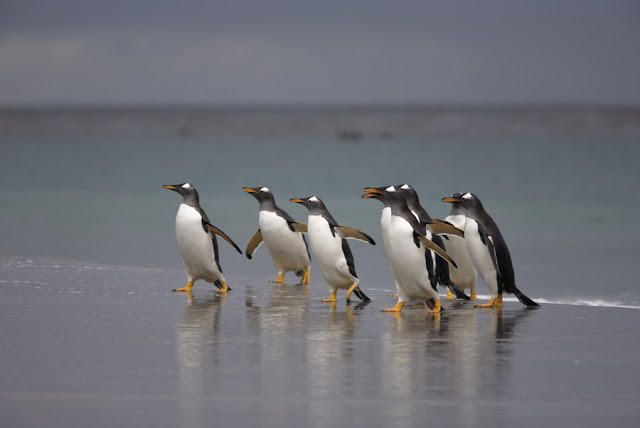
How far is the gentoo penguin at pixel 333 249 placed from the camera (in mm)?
7773

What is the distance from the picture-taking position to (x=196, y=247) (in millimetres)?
8375

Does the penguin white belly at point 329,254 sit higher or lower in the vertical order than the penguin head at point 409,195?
lower

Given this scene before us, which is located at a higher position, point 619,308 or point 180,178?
point 180,178

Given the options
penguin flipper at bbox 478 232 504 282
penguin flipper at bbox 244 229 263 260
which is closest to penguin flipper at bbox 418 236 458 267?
penguin flipper at bbox 478 232 504 282

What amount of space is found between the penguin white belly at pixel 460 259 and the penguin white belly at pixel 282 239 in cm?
127

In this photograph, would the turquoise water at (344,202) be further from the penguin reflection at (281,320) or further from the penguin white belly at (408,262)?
the penguin white belly at (408,262)

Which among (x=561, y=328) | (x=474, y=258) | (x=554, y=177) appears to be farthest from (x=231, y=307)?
(x=554, y=177)

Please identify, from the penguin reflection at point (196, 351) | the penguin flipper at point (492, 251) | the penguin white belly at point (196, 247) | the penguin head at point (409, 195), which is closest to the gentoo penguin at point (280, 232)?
the penguin white belly at point (196, 247)

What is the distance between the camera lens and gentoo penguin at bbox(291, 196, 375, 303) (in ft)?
25.5

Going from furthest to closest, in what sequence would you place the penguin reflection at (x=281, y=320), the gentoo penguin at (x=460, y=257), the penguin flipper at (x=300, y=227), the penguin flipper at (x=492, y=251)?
the penguin flipper at (x=300, y=227) < the gentoo penguin at (x=460, y=257) < the penguin flipper at (x=492, y=251) < the penguin reflection at (x=281, y=320)

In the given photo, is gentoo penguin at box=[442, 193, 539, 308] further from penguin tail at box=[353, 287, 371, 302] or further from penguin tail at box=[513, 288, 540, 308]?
penguin tail at box=[353, 287, 371, 302]

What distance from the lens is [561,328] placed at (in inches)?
266

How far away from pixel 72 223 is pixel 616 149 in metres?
34.7

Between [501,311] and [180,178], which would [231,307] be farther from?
[180,178]
